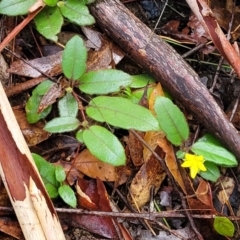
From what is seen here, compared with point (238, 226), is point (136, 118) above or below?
above

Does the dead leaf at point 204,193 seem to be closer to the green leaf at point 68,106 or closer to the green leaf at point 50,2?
the green leaf at point 68,106

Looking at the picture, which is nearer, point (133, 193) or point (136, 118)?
point (136, 118)

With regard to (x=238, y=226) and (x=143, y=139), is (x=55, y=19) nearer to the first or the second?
(x=143, y=139)

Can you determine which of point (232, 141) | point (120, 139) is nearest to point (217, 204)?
point (232, 141)

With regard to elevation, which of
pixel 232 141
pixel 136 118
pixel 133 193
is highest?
pixel 136 118

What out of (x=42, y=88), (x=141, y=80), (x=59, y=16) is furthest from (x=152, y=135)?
(x=59, y=16)

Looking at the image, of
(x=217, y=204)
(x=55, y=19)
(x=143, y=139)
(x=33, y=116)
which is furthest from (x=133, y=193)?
(x=55, y=19)

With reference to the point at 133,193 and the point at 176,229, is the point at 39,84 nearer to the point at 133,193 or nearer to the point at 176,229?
the point at 133,193

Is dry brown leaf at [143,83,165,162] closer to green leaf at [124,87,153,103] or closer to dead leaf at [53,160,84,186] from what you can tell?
green leaf at [124,87,153,103]
